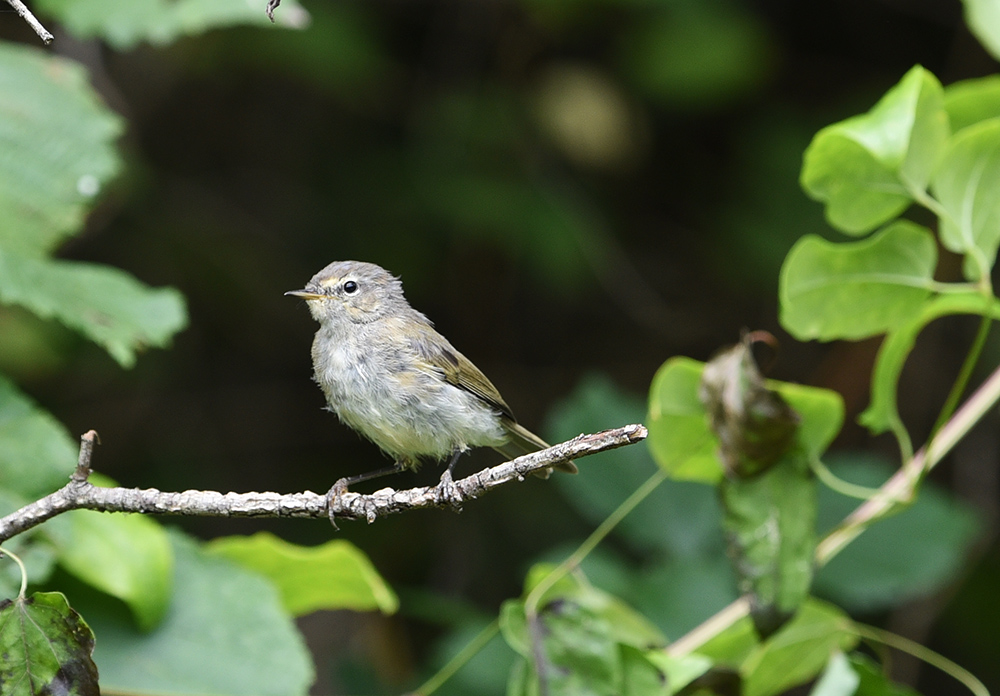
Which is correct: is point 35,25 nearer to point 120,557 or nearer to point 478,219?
point 120,557

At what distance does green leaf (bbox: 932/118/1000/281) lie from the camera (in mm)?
2422

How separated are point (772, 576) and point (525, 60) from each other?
14.6 feet

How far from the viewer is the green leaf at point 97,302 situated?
2.49 m

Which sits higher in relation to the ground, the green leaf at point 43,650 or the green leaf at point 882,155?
the green leaf at point 882,155

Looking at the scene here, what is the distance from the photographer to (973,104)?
270 centimetres

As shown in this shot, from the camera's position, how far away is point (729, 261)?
19.7 feet

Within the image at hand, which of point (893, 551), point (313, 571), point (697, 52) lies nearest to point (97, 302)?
point (313, 571)

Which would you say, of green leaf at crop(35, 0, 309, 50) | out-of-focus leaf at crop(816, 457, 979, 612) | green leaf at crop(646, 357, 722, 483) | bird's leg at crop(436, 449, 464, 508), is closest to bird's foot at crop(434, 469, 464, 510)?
bird's leg at crop(436, 449, 464, 508)

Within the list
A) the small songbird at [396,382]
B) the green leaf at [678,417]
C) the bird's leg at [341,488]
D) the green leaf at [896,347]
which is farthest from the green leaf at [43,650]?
the green leaf at [896,347]

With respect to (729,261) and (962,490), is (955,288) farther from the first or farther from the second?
(962,490)

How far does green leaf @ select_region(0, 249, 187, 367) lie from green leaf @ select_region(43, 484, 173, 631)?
A: 1.25 ft

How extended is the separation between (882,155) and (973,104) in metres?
0.57

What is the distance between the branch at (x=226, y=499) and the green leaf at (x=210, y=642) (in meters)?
0.81

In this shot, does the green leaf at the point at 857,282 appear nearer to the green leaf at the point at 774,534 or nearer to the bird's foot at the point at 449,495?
the green leaf at the point at 774,534
